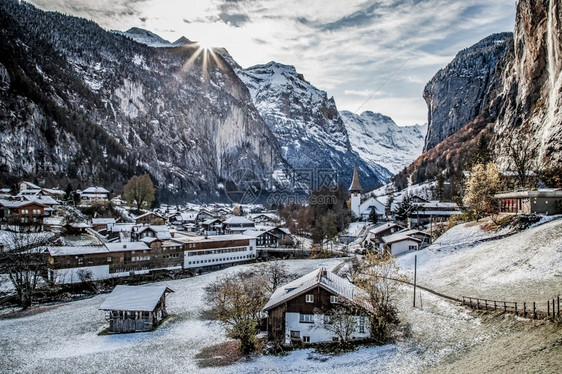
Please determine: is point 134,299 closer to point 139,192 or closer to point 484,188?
point 484,188

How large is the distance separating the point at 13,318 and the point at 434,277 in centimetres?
3776

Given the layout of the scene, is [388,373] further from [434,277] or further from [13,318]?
[13,318]

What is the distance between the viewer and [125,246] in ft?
163

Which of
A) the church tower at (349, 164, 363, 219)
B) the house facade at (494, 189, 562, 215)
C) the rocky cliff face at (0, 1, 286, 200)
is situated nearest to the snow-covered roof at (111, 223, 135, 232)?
the rocky cliff face at (0, 1, 286, 200)

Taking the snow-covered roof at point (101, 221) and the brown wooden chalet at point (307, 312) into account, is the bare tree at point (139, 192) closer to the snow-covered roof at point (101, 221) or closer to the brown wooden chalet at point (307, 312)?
the snow-covered roof at point (101, 221)

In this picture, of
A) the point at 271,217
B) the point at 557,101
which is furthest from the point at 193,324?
the point at 271,217

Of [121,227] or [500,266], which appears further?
[121,227]

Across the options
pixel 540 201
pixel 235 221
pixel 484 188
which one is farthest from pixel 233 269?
pixel 540 201

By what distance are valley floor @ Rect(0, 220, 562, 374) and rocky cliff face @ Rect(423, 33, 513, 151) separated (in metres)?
139

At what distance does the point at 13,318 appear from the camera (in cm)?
→ 3209

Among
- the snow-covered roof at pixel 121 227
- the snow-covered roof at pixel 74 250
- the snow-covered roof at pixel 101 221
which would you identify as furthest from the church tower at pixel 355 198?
the snow-covered roof at pixel 74 250

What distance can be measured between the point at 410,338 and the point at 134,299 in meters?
21.9

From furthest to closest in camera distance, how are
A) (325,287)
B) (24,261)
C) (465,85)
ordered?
(465,85) → (24,261) → (325,287)

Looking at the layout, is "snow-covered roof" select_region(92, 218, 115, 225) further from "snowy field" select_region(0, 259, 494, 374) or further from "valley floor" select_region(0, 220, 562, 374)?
"snowy field" select_region(0, 259, 494, 374)
